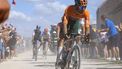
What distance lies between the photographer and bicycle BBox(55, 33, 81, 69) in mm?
9109

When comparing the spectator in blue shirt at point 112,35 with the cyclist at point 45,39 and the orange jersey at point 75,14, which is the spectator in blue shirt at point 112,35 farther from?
the orange jersey at point 75,14

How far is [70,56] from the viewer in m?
9.33

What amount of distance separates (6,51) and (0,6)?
22163 millimetres

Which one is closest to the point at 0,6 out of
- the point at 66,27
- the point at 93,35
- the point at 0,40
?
the point at 66,27

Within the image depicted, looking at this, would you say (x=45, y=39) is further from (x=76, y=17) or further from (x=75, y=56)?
(x=75, y=56)

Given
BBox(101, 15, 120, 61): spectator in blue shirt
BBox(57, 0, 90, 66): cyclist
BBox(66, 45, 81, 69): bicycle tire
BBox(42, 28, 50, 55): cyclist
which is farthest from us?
BBox(42, 28, 50, 55): cyclist

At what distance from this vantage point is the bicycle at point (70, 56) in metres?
9.11

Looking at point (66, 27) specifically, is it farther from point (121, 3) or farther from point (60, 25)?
point (121, 3)

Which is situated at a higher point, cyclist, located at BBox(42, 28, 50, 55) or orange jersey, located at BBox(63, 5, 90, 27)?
orange jersey, located at BBox(63, 5, 90, 27)

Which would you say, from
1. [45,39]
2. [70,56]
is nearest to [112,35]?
[45,39]

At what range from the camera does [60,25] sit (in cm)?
983

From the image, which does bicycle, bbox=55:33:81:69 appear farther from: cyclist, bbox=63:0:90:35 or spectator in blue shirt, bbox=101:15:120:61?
spectator in blue shirt, bbox=101:15:120:61

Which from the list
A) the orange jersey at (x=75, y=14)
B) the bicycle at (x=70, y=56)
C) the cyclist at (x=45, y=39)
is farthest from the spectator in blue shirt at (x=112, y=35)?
the orange jersey at (x=75, y=14)

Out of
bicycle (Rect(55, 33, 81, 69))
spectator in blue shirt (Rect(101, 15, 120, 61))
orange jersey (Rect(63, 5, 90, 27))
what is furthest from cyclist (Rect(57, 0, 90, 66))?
spectator in blue shirt (Rect(101, 15, 120, 61))
